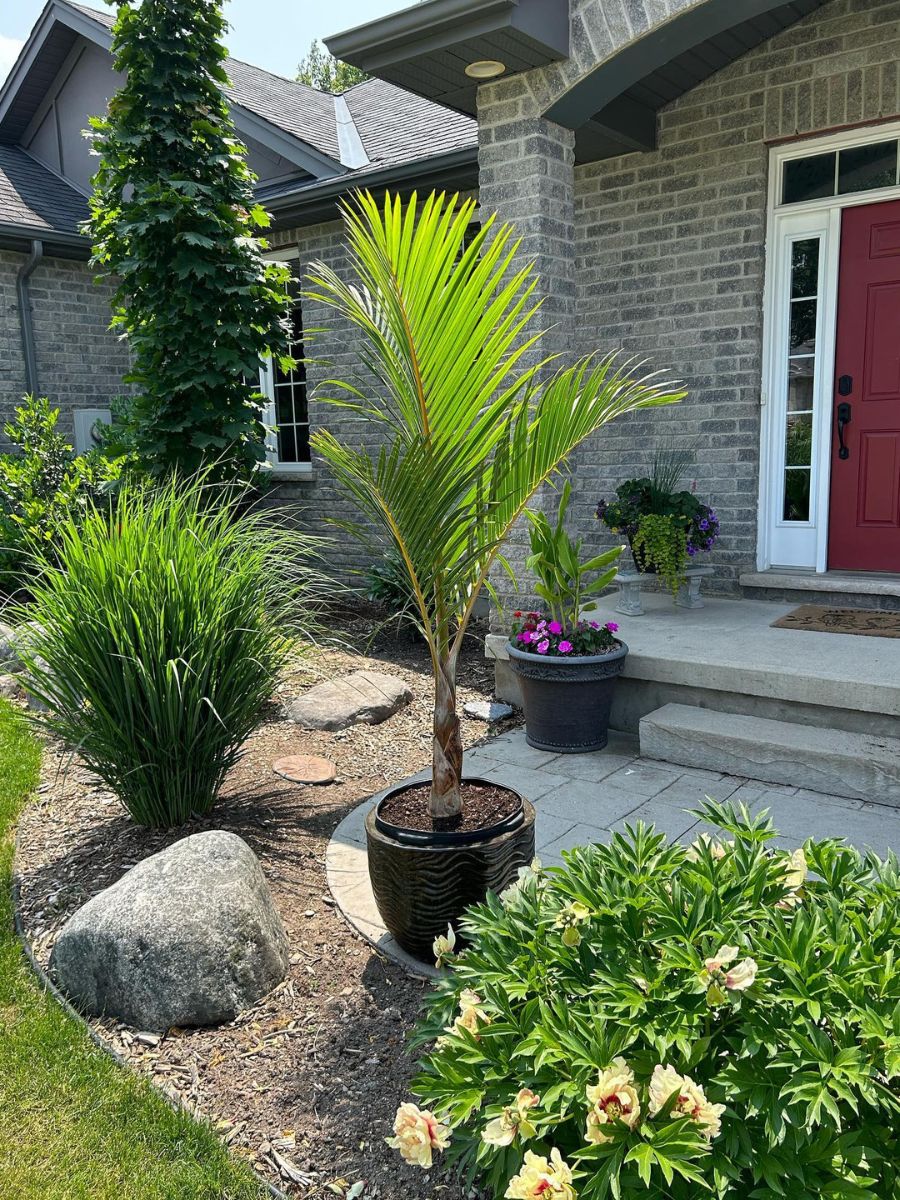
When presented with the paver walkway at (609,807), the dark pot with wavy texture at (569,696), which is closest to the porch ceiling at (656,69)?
the dark pot with wavy texture at (569,696)

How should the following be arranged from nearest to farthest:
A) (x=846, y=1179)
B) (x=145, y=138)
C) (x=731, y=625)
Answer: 1. (x=846, y=1179)
2. (x=731, y=625)
3. (x=145, y=138)

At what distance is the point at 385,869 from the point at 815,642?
2699 mm

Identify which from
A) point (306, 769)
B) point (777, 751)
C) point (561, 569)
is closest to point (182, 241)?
point (561, 569)

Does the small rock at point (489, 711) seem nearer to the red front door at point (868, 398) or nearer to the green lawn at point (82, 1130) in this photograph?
the red front door at point (868, 398)

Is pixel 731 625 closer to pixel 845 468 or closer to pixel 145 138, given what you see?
pixel 845 468

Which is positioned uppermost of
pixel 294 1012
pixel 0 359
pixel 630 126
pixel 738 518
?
pixel 630 126

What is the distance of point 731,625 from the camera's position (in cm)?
479

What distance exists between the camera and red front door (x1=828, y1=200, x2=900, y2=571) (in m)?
5.12

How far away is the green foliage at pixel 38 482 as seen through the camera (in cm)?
743

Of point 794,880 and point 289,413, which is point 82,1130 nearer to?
point 794,880

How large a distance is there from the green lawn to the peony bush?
2.06ft

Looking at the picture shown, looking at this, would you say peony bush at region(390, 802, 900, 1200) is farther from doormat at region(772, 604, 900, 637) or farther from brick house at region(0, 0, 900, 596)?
brick house at region(0, 0, 900, 596)

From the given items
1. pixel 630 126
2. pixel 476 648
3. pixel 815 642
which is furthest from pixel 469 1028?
pixel 630 126

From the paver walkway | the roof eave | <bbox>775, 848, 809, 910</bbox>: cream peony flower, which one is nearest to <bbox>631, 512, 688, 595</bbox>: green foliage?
the paver walkway
